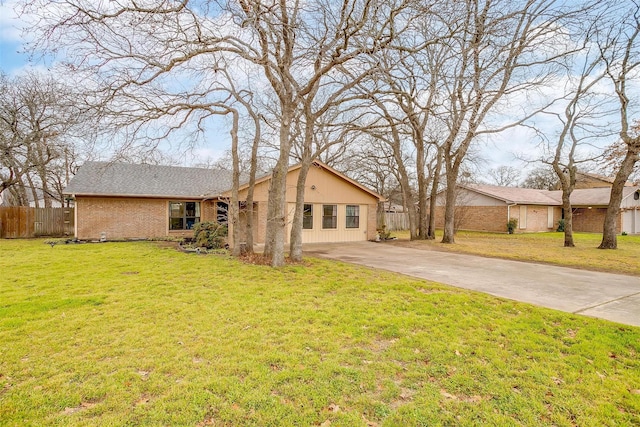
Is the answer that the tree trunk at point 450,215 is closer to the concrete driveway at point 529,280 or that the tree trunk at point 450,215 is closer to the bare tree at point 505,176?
the concrete driveway at point 529,280

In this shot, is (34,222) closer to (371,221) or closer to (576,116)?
(371,221)

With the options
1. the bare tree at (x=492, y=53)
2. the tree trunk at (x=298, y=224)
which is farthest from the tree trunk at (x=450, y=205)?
the tree trunk at (x=298, y=224)

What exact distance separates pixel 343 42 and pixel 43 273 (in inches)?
346

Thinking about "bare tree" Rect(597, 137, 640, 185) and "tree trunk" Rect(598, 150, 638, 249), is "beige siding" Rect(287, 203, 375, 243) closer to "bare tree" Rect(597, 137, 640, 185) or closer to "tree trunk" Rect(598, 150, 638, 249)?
"tree trunk" Rect(598, 150, 638, 249)

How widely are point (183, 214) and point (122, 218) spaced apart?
283 centimetres

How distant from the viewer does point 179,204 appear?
1753 cm

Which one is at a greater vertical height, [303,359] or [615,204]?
[615,204]

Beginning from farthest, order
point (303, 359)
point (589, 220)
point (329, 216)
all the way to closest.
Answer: point (589, 220)
point (329, 216)
point (303, 359)

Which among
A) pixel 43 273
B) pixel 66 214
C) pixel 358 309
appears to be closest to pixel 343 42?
pixel 358 309

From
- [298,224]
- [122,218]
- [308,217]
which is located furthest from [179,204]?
[298,224]

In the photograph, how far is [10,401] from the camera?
2.75 meters

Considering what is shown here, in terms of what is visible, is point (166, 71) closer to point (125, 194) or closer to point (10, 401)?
point (10, 401)

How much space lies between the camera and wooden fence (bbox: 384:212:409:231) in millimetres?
25453

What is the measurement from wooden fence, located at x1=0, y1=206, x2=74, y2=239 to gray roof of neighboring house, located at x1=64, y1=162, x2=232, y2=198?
2.76 meters
